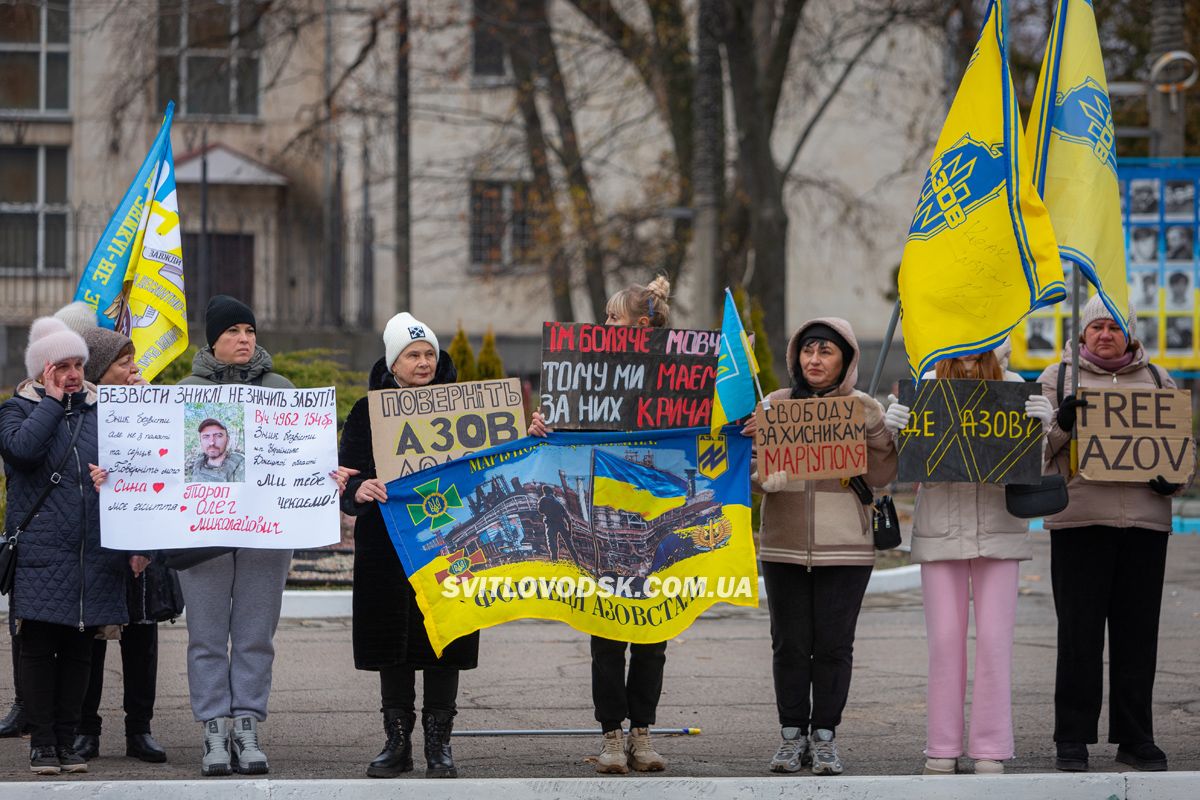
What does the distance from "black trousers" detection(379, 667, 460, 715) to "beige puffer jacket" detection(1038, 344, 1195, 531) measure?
8.36 feet

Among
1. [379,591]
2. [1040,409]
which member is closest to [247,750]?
[379,591]

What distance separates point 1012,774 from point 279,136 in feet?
89.4

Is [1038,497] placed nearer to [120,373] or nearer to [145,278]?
[120,373]

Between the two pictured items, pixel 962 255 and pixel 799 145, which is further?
pixel 799 145

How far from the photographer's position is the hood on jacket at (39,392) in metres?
6.41

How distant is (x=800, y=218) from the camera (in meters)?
30.0

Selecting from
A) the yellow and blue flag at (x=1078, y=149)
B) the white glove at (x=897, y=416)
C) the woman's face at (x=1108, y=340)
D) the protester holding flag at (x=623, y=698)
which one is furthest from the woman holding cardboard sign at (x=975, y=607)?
the protester holding flag at (x=623, y=698)

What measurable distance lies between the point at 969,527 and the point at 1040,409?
0.54 meters

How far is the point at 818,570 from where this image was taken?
637 centimetres

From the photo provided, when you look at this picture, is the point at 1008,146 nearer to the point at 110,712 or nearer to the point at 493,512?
the point at 493,512

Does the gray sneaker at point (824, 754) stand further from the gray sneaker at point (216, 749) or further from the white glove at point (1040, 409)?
the gray sneaker at point (216, 749)

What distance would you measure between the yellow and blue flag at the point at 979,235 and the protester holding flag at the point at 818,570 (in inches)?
14.4

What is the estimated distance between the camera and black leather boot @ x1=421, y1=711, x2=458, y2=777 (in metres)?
6.24

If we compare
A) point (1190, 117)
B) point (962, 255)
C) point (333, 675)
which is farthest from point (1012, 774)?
point (1190, 117)
